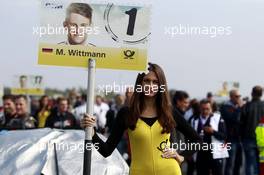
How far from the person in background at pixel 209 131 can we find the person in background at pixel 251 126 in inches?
31.8

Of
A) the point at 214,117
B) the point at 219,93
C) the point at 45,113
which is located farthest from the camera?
the point at 219,93

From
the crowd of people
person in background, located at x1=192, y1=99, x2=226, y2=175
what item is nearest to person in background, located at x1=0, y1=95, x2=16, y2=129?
the crowd of people

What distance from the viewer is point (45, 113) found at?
14562 millimetres

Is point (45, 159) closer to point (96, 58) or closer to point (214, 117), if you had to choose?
point (96, 58)

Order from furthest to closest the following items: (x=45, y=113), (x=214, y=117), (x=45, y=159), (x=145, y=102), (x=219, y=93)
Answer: (x=219, y=93)
(x=45, y=113)
(x=214, y=117)
(x=45, y=159)
(x=145, y=102)

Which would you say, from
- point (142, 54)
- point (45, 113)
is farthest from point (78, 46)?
point (45, 113)

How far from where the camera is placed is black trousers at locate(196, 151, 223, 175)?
452 inches

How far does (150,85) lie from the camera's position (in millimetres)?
4969

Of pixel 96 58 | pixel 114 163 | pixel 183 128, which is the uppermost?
pixel 96 58

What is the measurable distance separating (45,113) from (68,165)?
27.6ft

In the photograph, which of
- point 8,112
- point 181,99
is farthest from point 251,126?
point 8,112

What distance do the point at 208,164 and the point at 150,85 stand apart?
691 cm

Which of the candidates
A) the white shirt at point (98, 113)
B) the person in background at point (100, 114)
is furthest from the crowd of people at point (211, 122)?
the person in background at point (100, 114)

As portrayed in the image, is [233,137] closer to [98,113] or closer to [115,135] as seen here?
[98,113]
